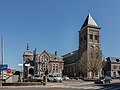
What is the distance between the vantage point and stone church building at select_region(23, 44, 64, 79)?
98412mm

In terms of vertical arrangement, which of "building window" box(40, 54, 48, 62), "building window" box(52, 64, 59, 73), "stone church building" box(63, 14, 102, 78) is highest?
"stone church building" box(63, 14, 102, 78)

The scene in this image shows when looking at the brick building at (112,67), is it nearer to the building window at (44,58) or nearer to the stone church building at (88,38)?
the stone church building at (88,38)

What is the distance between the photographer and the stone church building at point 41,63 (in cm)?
9841

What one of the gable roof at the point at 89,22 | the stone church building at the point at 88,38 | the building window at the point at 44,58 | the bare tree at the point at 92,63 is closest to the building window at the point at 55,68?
the building window at the point at 44,58

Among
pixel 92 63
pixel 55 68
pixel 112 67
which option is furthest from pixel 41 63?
pixel 112 67

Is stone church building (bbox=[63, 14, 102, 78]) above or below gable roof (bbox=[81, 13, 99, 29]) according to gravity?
below

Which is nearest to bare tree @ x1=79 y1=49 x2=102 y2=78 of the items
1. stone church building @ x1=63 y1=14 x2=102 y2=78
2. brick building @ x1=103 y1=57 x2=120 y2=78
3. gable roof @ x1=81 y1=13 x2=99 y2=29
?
stone church building @ x1=63 y1=14 x2=102 y2=78

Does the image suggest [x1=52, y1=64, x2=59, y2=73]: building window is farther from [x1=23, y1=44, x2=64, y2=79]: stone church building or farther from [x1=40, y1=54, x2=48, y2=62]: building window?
[x1=40, y1=54, x2=48, y2=62]: building window

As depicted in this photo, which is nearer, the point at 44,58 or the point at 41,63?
the point at 41,63

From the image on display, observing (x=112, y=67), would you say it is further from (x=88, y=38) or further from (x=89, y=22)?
(x=89, y=22)

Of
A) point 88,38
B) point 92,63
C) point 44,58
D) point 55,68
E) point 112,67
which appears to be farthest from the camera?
point 112,67

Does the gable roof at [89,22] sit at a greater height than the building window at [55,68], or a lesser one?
greater

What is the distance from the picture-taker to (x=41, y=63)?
100000mm

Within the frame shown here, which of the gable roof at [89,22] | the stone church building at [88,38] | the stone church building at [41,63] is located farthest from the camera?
the stone church building at [41,63]
